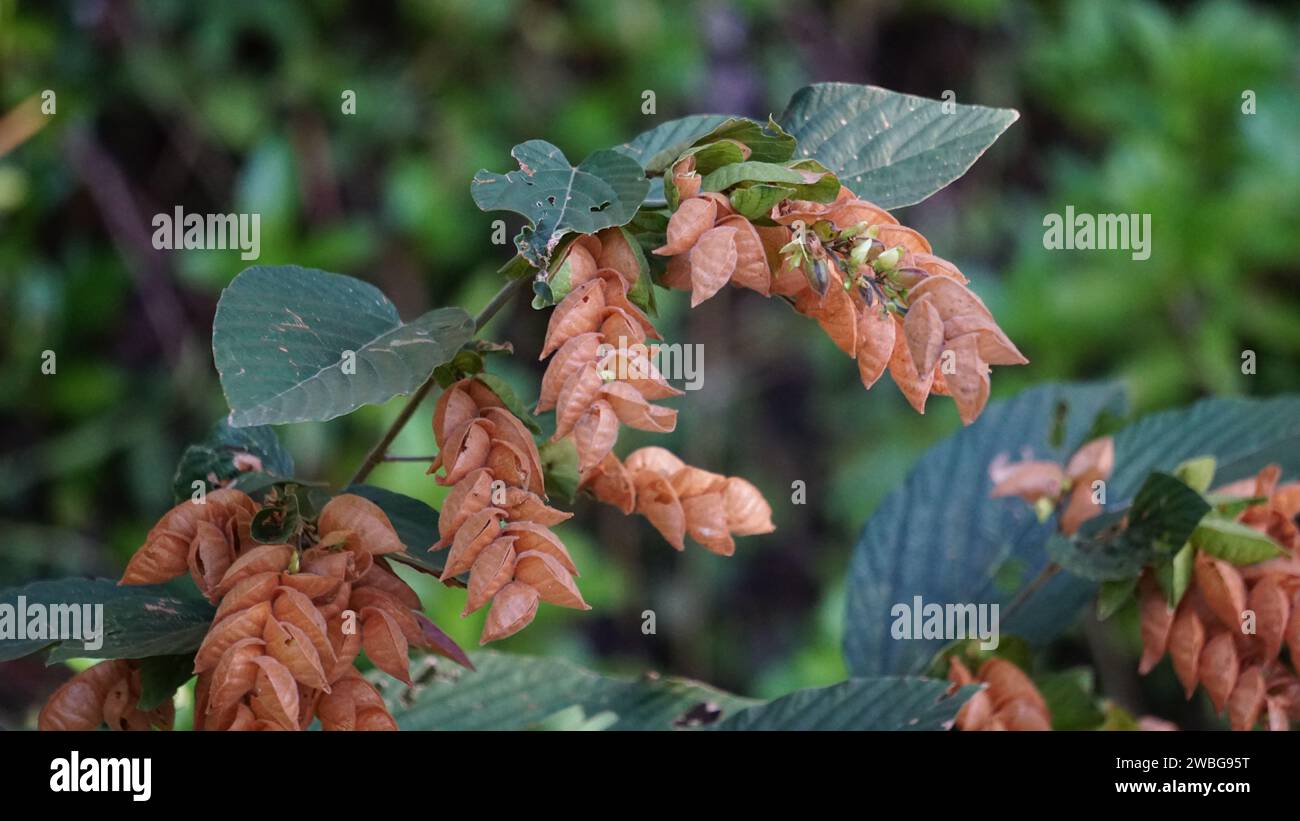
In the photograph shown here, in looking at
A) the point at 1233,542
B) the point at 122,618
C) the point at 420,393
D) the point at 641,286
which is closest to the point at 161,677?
the point at 122,618

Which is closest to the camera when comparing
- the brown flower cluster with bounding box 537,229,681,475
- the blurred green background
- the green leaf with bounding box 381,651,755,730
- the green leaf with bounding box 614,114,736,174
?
the brown flower cluster with bounding box 537,229,681,475

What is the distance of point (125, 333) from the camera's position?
1.85 metres

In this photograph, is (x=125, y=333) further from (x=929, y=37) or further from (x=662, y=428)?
(x=662, y=428)

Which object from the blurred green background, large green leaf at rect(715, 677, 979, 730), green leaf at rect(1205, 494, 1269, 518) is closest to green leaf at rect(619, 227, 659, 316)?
large green leaf at rect(715, 677, 979, 730)

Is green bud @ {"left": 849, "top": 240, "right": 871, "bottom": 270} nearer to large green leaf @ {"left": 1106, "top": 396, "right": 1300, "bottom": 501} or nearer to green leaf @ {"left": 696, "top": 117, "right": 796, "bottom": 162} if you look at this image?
green leaf @ {"left": 696, "top": 117, "right": 796, "bottom": 162}

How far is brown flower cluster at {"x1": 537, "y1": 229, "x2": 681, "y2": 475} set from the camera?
44 centimetres

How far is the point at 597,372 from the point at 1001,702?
1.08 ft

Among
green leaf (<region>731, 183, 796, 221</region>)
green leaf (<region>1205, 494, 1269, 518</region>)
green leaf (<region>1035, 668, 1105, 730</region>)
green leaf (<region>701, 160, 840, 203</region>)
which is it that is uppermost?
green leaf (<region>701, 160, 840, 203</region>)

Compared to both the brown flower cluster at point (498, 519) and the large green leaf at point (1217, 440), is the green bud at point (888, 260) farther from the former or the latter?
the large green leaf at point (1217, 440)

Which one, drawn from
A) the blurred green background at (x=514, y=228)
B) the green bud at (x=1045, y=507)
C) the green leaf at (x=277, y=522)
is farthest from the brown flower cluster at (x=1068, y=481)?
the blurred green background at (x=514, y=228)

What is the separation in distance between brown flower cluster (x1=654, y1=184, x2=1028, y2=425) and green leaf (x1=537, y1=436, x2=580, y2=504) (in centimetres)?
9

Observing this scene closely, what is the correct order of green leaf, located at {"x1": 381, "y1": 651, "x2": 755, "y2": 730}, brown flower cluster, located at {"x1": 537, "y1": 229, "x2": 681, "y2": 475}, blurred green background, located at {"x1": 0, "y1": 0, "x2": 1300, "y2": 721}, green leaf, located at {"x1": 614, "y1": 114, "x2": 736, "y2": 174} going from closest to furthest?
brown flower cluster, located at {"x1": 537, "y1": 229, "x2": 681, "y2": 475} → green leaf, located at {"x1": 614, "y1": 114, "x2": 736, "y2": 174} → green leaf, located at {"x1": 381, "y1": 651, "x2": 755, "y2": 730} → blurred green background, located at {"x1": 0, "y1": 0, "x2": 1300, "y2": 721}

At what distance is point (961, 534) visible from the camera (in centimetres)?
77
